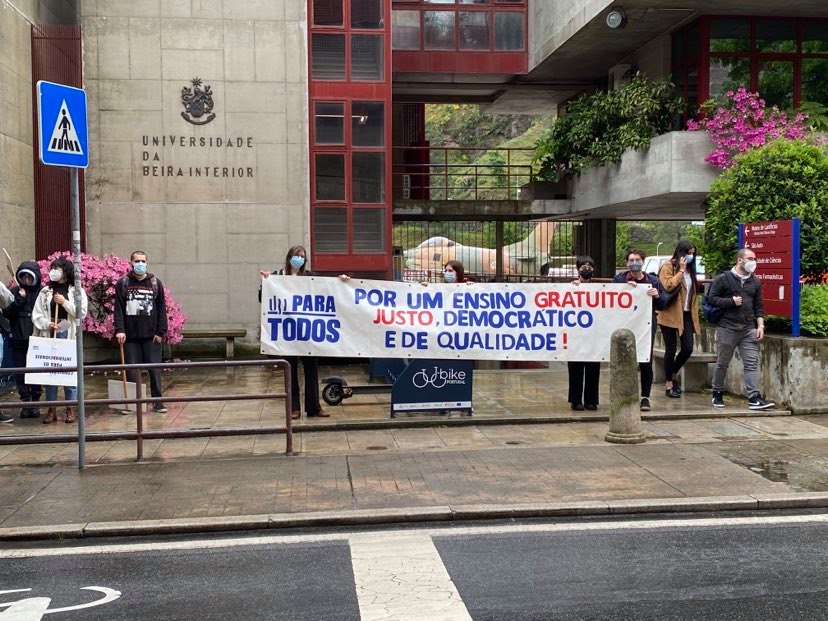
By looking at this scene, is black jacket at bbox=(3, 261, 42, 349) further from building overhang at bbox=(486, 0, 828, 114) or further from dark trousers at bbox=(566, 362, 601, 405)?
building overhang at bbox=(486, 0, 828, 114)

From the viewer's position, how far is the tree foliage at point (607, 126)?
54.2ft

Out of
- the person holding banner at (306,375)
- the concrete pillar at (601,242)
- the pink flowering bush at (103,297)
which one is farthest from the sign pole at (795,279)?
the concrete pillar at (601,242)

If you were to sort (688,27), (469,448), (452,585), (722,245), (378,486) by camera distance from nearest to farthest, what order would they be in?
1. (452,585)
2. (378,486)
3. (469,448)
4. (722,245)
5. (688,27)

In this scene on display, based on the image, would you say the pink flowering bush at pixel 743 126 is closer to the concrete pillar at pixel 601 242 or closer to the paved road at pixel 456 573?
the concrete pillar at pixel 601 242

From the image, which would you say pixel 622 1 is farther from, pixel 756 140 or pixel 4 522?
pixel 4 522

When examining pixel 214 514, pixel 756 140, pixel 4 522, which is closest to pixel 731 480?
pixel 214 514

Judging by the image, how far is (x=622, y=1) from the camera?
15.2 m

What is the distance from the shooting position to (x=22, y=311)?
396 inches

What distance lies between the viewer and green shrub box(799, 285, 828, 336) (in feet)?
33.3

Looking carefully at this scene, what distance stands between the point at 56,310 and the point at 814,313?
9.08 metres

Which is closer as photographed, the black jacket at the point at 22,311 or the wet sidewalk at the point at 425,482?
the wet sidewalk at the point at 425,482

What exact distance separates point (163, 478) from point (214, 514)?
4.14ft

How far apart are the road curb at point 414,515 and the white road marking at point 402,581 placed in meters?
0.35

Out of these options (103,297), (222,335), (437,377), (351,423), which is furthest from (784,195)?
(103,297)
